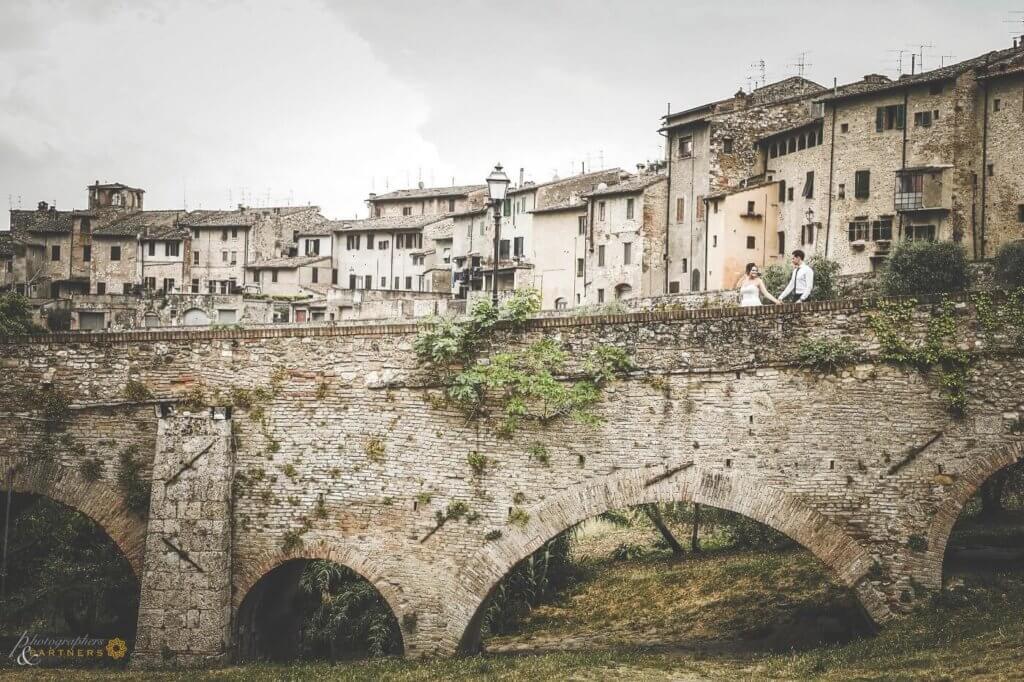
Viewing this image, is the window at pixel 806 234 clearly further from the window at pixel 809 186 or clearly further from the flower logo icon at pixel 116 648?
the flower logo icon at pixel 116 648

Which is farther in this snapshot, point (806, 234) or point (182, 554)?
point (806, 234)

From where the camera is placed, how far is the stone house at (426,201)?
3415 inches

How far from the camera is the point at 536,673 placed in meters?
17.5

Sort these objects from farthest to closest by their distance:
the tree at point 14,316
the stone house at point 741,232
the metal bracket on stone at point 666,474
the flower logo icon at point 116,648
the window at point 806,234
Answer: the stone house at point 741,232 → the window at point 806,234 → the tree at point 14,316 → the flower logo icon at point 116,648 → the metal bracket on stone at point 666,474

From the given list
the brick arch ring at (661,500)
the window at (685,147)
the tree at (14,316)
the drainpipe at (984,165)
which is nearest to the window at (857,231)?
the drainpipe at (984,165)

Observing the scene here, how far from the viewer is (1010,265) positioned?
145ft

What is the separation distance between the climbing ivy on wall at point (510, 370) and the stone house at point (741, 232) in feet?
131

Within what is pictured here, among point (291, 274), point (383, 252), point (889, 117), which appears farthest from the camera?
point (291, 274)

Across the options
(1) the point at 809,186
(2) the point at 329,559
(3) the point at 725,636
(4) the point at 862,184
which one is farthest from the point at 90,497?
(1) the point at 809,186

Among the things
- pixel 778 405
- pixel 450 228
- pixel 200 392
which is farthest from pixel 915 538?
pixel 450 228

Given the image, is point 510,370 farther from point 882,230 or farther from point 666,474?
point 882,230

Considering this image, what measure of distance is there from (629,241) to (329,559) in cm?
4504

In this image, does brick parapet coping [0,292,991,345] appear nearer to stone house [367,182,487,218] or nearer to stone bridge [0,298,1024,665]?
stone bridge [0,298,1024,665]

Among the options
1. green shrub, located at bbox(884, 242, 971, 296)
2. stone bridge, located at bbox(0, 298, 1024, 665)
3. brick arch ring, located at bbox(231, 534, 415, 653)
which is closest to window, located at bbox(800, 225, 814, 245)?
green shrub, located at bbox(884, 242, 971, 296)
